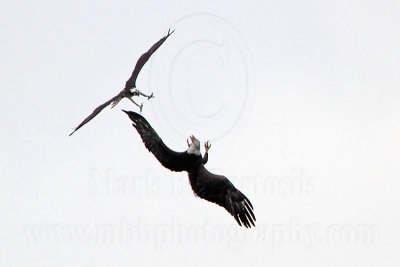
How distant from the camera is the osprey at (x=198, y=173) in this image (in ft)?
134

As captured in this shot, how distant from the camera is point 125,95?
1597 inches

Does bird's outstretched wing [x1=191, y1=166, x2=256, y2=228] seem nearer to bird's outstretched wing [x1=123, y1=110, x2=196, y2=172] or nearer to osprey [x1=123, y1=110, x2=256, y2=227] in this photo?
osprey [x1=123, y1=110, x2=256, y2=227]

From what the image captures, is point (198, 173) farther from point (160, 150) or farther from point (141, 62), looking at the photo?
point (141, 62)

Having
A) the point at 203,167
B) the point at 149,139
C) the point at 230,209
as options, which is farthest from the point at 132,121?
the point at 230,209

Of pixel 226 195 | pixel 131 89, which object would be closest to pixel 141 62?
pixel 131 89

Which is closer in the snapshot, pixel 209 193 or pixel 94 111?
pixel 94 111

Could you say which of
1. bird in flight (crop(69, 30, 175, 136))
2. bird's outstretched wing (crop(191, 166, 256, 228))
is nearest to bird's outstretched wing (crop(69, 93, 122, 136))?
bird in flight (crop(69, 30, 175, 136))

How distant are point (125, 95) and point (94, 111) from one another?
2579mm

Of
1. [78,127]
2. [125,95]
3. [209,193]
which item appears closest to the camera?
[78,127]

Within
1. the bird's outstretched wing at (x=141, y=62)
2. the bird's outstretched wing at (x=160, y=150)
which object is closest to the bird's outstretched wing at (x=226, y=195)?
the bird's outstretched wing at (x=160, y=150)

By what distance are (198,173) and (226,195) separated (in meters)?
2.57

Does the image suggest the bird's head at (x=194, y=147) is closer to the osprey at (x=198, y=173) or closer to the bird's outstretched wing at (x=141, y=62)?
the osprey at (x=198, y=173)

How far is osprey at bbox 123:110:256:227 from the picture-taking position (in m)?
40.9

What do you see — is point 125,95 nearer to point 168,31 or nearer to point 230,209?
point 168,31
